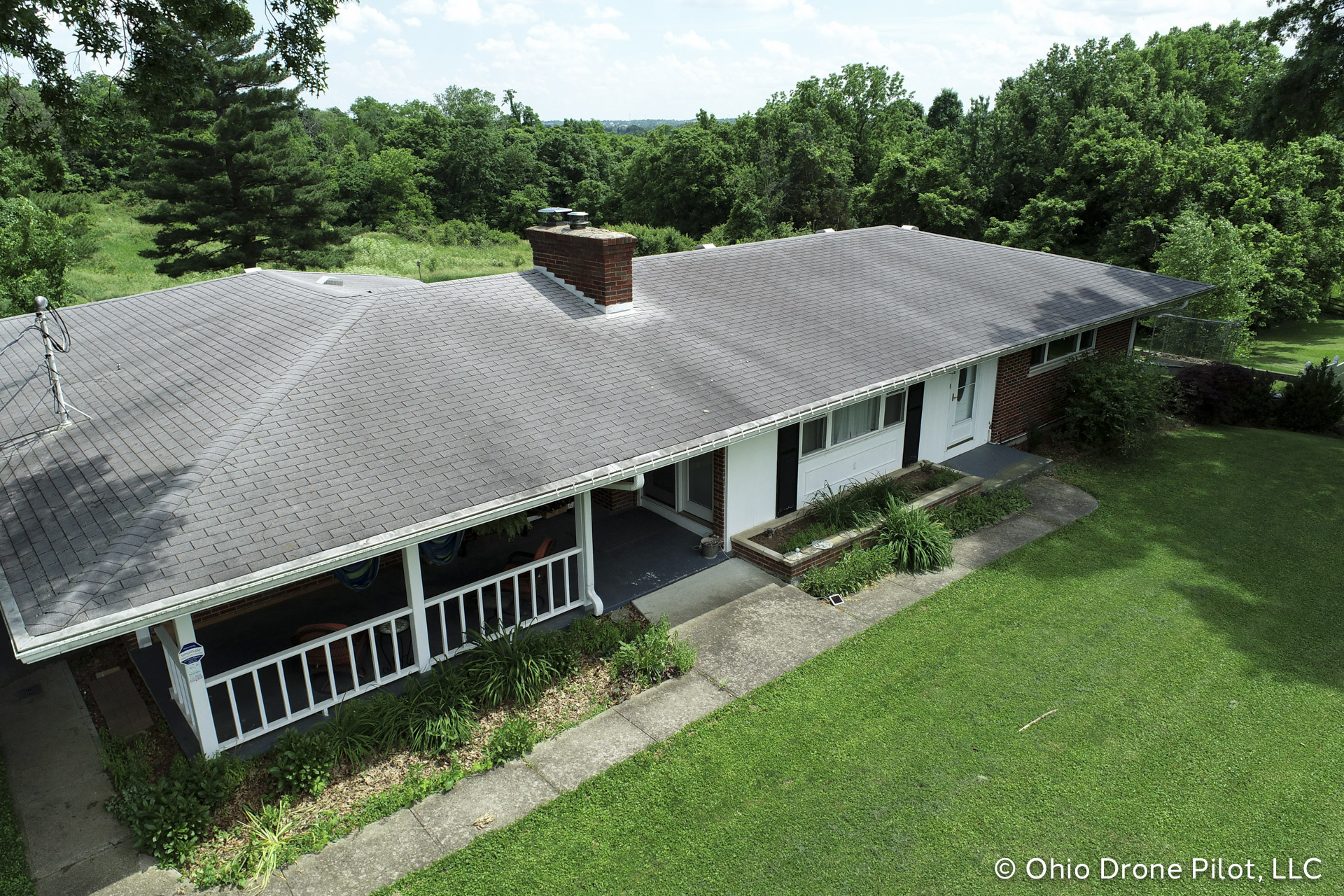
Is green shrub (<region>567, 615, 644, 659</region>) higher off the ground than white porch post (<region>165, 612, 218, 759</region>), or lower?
lower

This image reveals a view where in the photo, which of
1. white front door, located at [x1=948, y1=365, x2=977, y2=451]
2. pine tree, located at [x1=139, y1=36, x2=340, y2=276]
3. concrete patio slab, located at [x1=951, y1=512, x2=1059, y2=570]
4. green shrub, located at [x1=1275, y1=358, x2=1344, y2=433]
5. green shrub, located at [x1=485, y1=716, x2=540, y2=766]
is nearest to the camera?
green shrub, located at [x1=485, y1=716, x2=540, y2=766]

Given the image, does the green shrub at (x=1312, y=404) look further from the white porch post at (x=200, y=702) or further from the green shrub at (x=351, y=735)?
the white porch post at (x=200, y=702)

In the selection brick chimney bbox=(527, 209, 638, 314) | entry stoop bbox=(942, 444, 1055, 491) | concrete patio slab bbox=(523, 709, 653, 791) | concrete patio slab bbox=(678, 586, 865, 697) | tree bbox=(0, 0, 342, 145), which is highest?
tree bbox=(0, 0, 342, 145)

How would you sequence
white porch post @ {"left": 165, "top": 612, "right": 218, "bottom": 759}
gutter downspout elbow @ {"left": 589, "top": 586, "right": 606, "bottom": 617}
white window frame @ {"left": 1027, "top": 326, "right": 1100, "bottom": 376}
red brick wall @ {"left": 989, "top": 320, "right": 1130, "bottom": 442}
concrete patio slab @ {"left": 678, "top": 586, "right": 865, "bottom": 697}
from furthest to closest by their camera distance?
white window frame @ {"left": 1027, "top": 326, "right": 1100, "bottom": 376} → red brick wall @ {"left": 989, "top": 320, "right": 1130, "bottom": 442} → gutter downspout elbow @ {"left": 589, "top": 586, "right": 606, "bottom": 617} → concrete patio slab @ {"left": 678, "top": 586, "right": 865, "bottom": 697} → white porch post @ {"left": 165, "top": 612, "right": 218, "bottom": 759}

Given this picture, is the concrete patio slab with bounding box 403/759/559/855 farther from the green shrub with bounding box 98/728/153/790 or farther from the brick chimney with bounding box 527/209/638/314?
the brick chimney with bounding box 527/209/638/314

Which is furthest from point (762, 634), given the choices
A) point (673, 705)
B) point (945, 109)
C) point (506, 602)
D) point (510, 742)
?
point (945, 109)

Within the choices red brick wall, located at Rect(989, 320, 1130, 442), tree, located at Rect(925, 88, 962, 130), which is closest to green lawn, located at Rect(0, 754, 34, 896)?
red brick wall, located at Rect(989, 320, 1130, 442)
